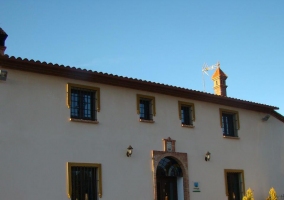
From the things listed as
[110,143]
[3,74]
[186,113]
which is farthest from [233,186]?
[3,74]

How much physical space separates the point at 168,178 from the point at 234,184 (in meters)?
4.06

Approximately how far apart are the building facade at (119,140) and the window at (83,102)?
0.04 meters

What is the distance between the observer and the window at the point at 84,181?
51.5 ft

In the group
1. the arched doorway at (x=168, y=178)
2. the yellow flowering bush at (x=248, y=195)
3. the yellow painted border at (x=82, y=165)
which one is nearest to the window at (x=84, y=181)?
the yellow painted border at (x=82, y=165)

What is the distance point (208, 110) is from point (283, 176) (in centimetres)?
638

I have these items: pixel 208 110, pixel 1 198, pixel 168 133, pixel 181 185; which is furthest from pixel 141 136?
pixel 1 198

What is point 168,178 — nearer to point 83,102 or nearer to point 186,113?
point 186,113

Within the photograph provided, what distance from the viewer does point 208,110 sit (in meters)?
21.0

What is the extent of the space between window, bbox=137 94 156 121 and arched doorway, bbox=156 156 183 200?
1.93 meters

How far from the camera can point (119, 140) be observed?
1736cm

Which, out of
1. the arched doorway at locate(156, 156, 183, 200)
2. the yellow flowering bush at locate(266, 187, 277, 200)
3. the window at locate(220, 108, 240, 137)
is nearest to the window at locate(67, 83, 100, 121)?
the arched doorway at locate(156, 156, 183, 200)

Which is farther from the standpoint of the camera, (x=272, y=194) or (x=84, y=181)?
(x=272, y=194)

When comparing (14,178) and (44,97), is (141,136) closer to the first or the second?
(44,97)

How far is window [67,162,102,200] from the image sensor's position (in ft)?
51.5
